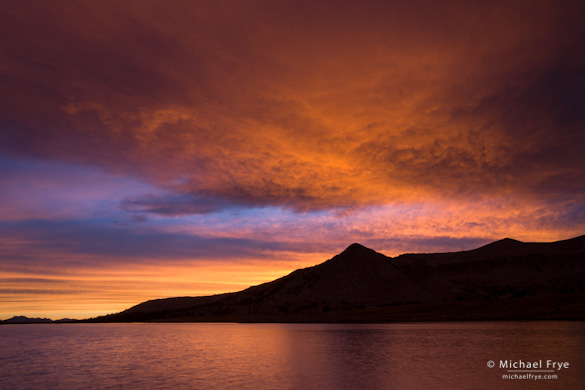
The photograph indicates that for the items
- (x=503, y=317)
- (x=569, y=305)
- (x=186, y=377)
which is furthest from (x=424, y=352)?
(x=569, y=305)

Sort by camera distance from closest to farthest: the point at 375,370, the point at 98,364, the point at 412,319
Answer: the point at 375,370
the point at 98,364
the point at 412,319

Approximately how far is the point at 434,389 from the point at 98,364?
128ft

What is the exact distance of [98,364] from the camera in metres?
52.2

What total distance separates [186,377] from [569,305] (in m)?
137

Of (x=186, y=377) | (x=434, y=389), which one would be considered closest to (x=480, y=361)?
(x=434, y=389)

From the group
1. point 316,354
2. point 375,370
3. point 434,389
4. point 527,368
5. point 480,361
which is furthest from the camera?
point 316,354

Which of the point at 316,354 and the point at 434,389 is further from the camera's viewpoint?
the point at 316,354

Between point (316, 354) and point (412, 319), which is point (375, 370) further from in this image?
point (412, 319)

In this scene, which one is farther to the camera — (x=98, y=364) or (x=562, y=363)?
(x=98, y=364)

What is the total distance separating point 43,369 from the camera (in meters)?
48.6

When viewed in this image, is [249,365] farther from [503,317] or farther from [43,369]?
Answer: [503,317]

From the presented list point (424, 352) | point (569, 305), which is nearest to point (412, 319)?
point (569, 305)

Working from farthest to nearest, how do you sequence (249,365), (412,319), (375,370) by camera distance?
(412,319)
(249,365)
(375,370)

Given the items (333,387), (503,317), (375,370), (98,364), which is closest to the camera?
(333,387)
